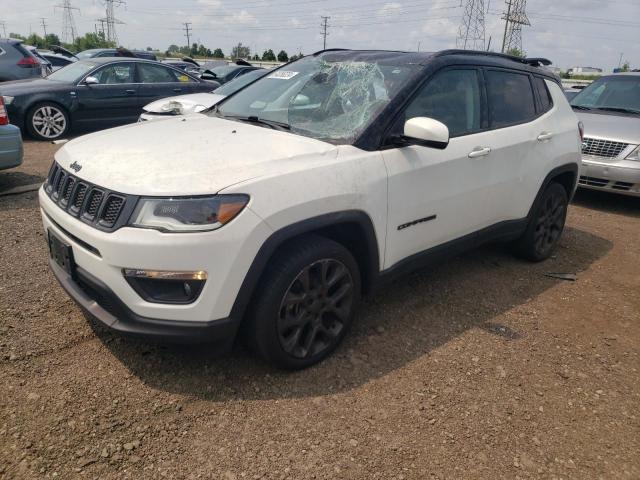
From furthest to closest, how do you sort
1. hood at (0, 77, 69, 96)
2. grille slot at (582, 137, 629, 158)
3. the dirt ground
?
hood at (0, 77, 69, 96), grille slot at (582, 137, 629, 158), the dirt ground

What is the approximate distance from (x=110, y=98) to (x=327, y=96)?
7146 millimetres

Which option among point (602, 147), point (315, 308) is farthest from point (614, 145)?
point (315, 308)

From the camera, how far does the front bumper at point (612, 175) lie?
6383 mm

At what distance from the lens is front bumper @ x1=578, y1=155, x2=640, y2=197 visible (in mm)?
6383

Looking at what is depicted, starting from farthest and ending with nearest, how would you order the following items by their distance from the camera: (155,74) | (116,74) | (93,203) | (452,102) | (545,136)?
(155,74), (116,74), (545,136), (452,102), (93,203)

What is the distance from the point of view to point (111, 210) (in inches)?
95.3

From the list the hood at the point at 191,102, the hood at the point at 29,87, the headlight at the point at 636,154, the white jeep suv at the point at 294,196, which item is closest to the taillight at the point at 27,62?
the hood at the point at 29,87

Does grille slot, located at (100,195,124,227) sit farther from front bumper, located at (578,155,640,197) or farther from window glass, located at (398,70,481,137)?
front bumper, located at (578,155,640,197)

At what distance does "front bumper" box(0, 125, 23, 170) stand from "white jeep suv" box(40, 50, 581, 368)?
312 cm

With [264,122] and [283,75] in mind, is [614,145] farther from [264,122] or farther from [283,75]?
[264,122]

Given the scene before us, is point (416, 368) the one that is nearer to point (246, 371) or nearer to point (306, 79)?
point (246, 371)

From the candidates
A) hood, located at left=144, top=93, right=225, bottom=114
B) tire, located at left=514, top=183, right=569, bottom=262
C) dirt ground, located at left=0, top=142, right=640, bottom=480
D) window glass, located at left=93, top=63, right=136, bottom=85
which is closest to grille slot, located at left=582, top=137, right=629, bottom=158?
tire, located at left=514, top=183, right=569, bottom=262

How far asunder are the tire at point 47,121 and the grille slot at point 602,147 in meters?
8.12

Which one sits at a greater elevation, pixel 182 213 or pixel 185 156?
pixel 185 156
